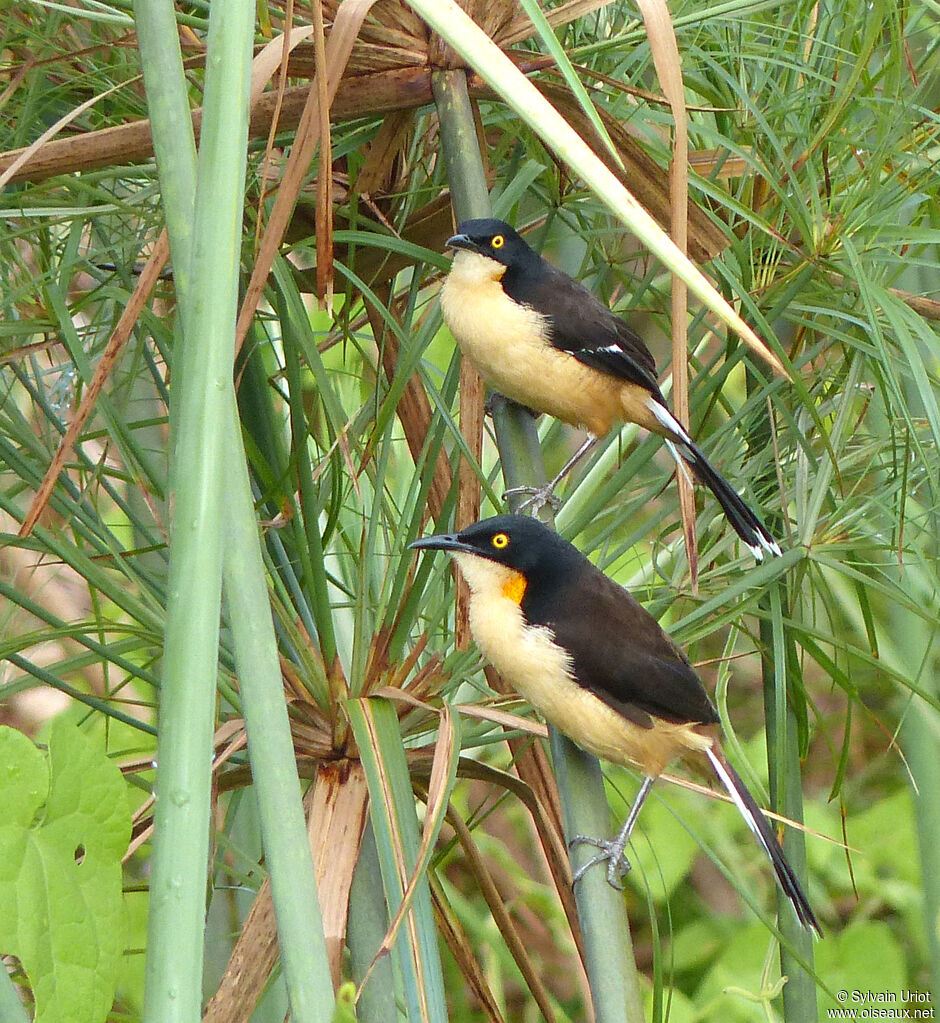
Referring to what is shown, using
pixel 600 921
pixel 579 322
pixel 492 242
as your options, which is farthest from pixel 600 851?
pixel 579 322

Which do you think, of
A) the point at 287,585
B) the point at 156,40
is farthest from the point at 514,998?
the point at 156,40

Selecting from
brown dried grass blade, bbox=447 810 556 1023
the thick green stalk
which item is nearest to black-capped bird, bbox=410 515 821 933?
brown dried grass blade, bbox=447 810 556 1023

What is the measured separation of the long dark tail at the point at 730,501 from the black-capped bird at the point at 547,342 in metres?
0.01

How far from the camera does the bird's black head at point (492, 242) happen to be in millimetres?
1894

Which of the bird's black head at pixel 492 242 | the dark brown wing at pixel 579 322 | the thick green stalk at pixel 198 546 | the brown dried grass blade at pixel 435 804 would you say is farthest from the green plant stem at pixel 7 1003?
the dark brown wing at pixel 579 322

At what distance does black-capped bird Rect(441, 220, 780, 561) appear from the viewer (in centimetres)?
222

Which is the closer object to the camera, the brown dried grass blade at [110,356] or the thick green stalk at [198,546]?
the thick green stalk at [198,546]

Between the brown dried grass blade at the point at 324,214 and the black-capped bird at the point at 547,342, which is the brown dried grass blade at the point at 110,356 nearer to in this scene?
the brown dried grass blade at the point at 324,214

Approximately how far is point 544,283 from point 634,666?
34.9 inches

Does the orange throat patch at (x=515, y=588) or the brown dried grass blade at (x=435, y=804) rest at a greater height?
the brown dried grass blade at (x=435, y=804)

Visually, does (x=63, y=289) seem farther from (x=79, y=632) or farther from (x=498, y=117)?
(x=498, y=117)

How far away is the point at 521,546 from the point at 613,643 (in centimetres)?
21

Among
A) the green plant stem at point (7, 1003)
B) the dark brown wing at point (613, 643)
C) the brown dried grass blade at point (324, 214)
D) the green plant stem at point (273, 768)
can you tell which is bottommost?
the dark brown wing at point (613, 643)

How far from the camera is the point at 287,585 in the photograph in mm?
1801
